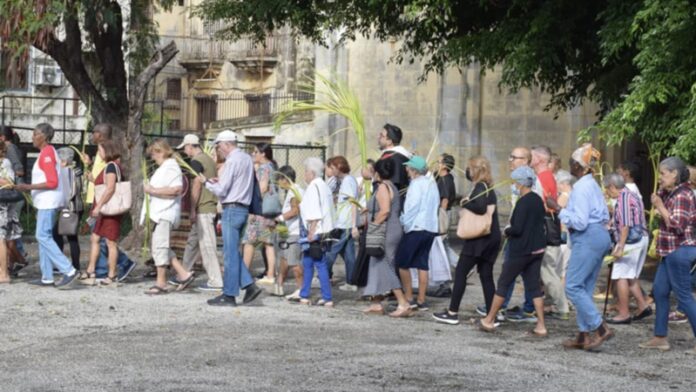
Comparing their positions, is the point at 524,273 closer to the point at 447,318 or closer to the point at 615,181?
the point at 447,318

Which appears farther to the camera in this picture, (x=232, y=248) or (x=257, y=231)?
(x=257, y=231)

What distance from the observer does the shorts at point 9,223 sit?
49.0 ft

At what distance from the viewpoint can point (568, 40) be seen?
52.7 feet

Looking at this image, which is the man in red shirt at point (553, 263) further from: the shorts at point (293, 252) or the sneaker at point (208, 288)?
the sneaker at point (208, 288)

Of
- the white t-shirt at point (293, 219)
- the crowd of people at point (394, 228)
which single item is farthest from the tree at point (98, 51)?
the white t-shirt at point (293, 219)

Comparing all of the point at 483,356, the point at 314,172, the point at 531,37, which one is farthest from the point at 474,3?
the point at 483,356

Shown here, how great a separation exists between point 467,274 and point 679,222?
2.20 metres

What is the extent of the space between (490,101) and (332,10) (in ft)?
42.9

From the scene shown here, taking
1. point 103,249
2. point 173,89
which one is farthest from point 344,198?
point 173,89

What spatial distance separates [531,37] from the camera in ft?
52.6

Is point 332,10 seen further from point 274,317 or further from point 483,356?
point 483,356

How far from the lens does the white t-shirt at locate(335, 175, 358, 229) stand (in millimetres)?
15031

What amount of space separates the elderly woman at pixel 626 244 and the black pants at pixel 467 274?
1186 millimetres

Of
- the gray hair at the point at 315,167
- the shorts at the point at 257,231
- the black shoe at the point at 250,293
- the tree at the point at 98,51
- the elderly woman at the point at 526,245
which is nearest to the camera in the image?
the elderly woman at the point at 526,245
